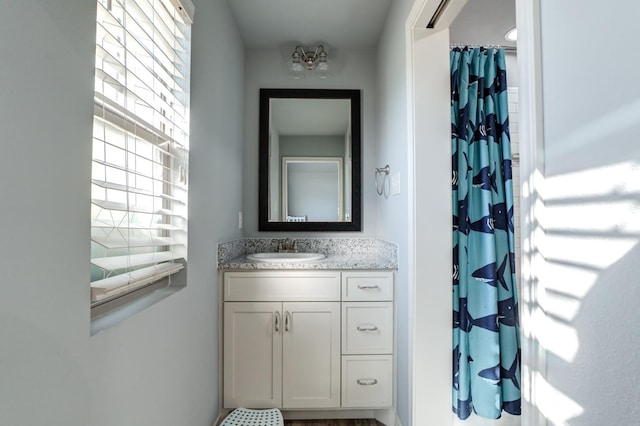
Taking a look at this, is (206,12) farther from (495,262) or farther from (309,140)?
(495,262)

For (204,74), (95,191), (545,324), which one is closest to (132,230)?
(95,191)

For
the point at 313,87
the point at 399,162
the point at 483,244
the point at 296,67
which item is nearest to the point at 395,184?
the point at 399,162

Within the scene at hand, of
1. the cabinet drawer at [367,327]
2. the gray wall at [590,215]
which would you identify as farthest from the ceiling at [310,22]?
the cabinet drawer at [367,327]

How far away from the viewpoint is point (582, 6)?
0.53 meters

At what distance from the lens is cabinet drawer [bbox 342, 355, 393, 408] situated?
1771 millimetres

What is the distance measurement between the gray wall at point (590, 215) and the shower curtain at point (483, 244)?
1.10 m

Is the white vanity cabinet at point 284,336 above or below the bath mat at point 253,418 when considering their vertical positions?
above

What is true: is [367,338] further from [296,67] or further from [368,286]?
[296,67]

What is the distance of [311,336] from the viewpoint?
5.84 feet

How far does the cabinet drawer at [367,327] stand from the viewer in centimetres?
178

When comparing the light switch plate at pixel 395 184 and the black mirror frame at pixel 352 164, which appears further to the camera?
the black mirror frame at pixel 352 164

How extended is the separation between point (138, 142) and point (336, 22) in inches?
67.5

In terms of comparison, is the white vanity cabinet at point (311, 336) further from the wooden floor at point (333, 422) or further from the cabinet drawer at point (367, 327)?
the wooden floor at point (333, 422)

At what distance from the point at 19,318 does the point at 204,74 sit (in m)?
1.29
